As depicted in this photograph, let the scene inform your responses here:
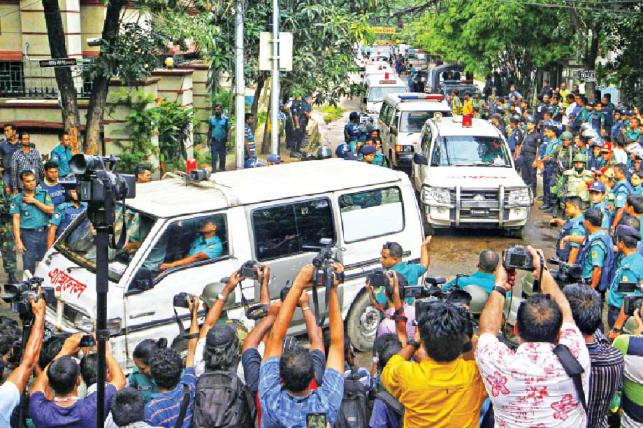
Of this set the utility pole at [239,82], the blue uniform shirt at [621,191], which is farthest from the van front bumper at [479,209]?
the utility pole at [239,82]

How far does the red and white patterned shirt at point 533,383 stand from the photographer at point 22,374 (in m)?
2.64

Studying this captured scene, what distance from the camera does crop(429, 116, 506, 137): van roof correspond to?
1584cm

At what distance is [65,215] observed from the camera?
10.4m

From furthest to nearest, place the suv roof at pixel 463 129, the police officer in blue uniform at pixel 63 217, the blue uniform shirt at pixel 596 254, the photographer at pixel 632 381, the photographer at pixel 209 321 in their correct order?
the suv roof at pixel 463 129, the police officer in blue uniform at pixel 63 217, the blue uniform shirt at pixel 596 254, the photographer at pixel 209 321, the photographer at pixel 632 381

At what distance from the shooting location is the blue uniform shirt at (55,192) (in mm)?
10750

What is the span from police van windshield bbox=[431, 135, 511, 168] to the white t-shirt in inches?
450

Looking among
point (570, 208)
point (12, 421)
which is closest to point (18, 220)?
point (12, 421)

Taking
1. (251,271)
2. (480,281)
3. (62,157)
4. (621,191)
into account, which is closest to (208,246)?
(480,281)

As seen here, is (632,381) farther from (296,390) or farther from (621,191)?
(621,191)

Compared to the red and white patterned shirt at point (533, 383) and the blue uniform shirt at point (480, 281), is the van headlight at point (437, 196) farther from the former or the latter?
the red and white patterned shirt at point (533, 383)

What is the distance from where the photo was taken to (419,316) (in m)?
4.54

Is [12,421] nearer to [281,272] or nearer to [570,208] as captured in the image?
[281,272]

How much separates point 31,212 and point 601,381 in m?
7.94

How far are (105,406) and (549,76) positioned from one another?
113 feet
